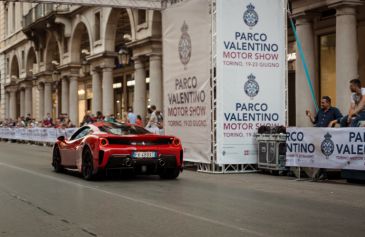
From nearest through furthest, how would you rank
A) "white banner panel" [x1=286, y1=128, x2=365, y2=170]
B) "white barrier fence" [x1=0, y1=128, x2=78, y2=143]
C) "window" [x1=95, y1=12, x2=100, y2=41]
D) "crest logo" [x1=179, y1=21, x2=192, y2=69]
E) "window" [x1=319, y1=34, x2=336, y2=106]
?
1. "white banner panel" [x1=286, y1=128, x2=365, y2=170]
2. "crest logo" [x1=179, y1=21, x2=192, y2=69]
3. "window" [x1=319, y1=34, x2=336, y2=106]
4. "white barrier fence" [x1=0, y1=128, x2=78, y2=143]
5. "window" [x1=95, y1=12, x2=100, y2=41]

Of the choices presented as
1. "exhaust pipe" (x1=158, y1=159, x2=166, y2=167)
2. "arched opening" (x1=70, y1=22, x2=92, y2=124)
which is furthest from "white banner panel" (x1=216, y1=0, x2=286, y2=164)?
"arched opening" (x1=70, y1=22, x2=92, y2=124)

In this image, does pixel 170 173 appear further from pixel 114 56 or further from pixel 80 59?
pixel 80 59

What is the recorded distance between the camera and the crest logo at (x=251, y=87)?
16.1 m

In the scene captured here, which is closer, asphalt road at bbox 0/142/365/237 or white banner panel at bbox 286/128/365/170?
asphalt road at bbox 0/142/365/237

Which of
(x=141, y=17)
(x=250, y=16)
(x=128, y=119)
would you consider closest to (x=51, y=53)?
(x=141, y=17)

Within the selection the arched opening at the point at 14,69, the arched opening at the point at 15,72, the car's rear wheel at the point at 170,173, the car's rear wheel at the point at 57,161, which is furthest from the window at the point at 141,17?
the arched opening at the point at 15,72

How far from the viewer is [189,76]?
16.7m

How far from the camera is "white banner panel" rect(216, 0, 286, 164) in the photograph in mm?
15773

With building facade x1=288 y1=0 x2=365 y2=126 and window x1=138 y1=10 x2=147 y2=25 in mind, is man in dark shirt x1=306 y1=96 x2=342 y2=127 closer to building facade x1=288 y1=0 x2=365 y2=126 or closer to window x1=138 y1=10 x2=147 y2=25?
building facade x1=288 y1=0 x2=365 y2=126

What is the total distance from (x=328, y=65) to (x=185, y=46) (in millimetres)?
9108

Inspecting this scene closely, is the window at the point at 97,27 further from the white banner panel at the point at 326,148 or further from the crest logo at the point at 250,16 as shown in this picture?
the white banner panel at the point at 326,148

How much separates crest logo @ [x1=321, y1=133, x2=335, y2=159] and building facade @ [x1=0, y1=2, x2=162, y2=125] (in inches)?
620

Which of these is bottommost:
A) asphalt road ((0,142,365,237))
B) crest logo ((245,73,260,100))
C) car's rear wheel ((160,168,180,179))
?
asphalt road ((0,142,365,237))

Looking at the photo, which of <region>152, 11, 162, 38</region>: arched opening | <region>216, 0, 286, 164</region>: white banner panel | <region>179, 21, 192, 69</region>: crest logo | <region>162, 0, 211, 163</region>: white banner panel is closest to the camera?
<region>216, 0, 286, 164</region>: white banner panel
